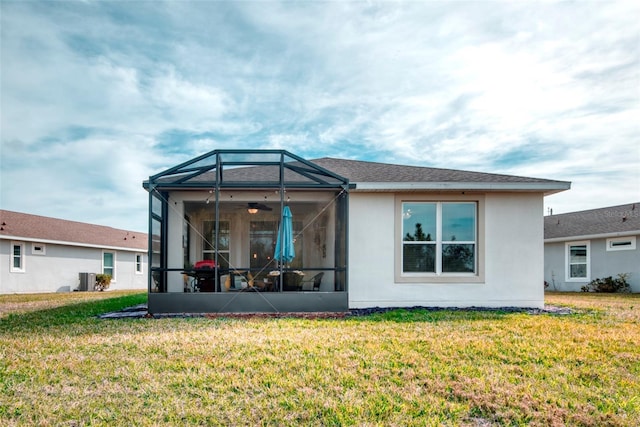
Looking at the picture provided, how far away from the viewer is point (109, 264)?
2586 cm

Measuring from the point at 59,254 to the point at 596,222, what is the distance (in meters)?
26.1

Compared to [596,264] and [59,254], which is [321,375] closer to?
[596,264]

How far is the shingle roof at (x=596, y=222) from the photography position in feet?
63.0

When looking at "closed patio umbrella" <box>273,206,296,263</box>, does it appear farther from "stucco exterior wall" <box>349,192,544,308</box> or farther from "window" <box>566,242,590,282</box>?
"window" <box>566,242,590,282</box>

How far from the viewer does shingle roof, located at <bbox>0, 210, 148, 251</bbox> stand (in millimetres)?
20375

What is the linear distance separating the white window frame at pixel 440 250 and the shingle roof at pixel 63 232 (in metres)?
17.3

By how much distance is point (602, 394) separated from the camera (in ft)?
14.6

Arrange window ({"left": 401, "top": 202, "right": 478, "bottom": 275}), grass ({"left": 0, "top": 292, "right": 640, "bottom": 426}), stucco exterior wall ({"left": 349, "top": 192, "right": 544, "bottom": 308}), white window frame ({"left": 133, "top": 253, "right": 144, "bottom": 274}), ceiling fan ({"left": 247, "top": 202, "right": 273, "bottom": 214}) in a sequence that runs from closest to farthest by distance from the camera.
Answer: grass ({"left": 0, "top": 292, "right": 640, "bottom": 426})
stucco exterior wall ({"left": 349, "top": 192, "right": 544, "bottom": 308})
window ({"left": 401, "top": 202, "right": 478, "bottom": 275})
ceiling fan ({"left": 247, "top": 202, "right": 273, "bottom": 214})
white window frame ({"left": 133, "top": 253, "right": 144, "bottom": 274})

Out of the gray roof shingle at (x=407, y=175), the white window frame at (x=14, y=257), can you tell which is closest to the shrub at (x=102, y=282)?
the white window frame at (x=14, y=257)

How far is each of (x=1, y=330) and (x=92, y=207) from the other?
53.7 ft

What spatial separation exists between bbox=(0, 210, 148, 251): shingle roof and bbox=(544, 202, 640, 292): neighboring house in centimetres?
2330

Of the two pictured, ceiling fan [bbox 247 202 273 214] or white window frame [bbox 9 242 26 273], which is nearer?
ceiling fan [bbox 247 202 273 214]

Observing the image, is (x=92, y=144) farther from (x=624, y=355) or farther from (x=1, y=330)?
(x=624, y=355)

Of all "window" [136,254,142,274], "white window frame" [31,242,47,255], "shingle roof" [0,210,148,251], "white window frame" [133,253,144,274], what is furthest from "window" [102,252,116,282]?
"white window frame" [31,242,47,255]
